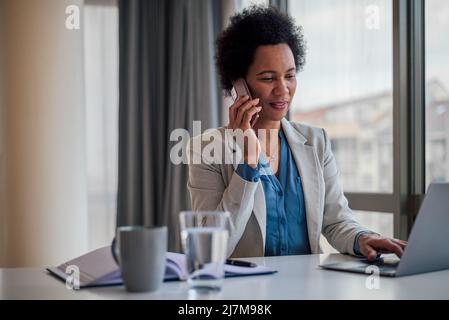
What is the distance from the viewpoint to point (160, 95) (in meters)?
4.25

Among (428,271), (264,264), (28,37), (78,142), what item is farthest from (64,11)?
(428,271)

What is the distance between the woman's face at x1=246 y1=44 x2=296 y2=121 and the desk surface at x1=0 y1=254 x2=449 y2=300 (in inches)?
28.3

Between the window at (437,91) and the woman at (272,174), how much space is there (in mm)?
957

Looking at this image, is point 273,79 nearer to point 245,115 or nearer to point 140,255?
point 245,115

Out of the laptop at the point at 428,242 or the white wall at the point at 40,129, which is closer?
the laptop at the point at 428,242

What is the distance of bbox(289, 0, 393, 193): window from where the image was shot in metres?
3.06

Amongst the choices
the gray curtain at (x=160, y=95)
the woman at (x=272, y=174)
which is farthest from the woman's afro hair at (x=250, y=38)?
the gray curtain at (x=160, y=95)

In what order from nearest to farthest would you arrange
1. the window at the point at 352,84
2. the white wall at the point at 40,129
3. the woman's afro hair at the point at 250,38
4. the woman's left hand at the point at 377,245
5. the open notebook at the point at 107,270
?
the open notebook at the point at 107,270
the woman's left hand at the point at 377,245
the woman's afro hair at the point at 250,38
the window at the point at 352,84
the white wall at the point at 40,129

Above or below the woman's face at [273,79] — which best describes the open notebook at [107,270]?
below

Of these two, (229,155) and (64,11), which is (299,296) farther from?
(64,11)

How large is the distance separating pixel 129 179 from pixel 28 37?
1.15 metres

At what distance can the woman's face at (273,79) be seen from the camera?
197 cm

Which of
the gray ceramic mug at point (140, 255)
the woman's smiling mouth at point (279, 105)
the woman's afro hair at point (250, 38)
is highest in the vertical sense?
the woman's afro hair at point (250, 38)

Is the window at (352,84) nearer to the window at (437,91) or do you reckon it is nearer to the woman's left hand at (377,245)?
the window at (437,91)
